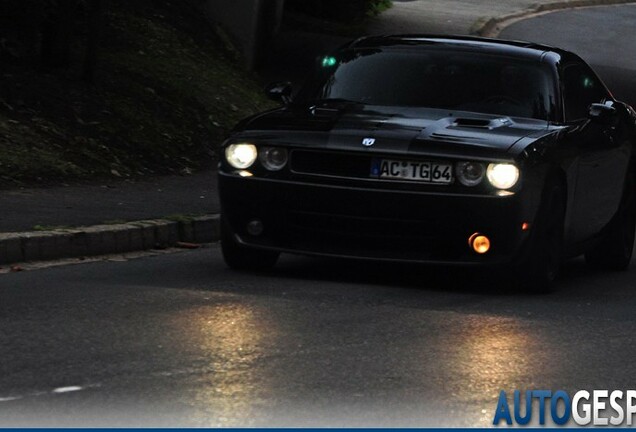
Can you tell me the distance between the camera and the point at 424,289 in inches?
420

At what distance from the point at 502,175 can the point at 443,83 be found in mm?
1466

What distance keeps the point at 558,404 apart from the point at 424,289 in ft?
11.6

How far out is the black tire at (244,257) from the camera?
1105 centimetres

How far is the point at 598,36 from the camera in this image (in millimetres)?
43219

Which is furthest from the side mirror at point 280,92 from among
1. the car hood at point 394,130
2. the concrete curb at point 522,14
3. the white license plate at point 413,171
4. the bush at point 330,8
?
the concrete curb at point 522,14

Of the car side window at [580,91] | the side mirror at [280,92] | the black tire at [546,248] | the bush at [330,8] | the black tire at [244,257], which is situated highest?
the car side window at [580,91]

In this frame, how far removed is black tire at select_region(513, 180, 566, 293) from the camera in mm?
10555

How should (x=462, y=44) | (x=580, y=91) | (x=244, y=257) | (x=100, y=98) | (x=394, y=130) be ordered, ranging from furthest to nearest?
(x=100, y=98) < (x=580, y=91) < (x=462, y=44) < (x=244, y=257) < (x=394, y=130)

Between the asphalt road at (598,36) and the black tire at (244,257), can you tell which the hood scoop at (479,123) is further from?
the asphalt road at (598,36)

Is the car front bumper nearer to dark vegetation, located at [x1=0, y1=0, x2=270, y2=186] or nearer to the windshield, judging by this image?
the windshield

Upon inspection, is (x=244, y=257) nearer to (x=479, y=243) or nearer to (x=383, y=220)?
(x=383, y=220)

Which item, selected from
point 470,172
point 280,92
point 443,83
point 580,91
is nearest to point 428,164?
point 470,172

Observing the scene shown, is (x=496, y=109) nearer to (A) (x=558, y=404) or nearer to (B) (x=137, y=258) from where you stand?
(B) (x=137, y=258)

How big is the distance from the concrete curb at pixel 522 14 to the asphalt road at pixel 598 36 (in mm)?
299
